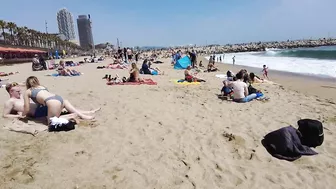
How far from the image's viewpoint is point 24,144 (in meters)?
3.79

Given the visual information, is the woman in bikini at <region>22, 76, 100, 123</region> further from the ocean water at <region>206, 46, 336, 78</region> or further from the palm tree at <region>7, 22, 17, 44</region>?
the palm tree at <region>7, 22, 17, 44</region>

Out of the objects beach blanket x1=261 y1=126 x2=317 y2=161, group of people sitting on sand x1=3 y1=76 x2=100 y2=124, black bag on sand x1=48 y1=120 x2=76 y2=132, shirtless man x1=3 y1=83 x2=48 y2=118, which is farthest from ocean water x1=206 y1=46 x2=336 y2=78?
shirtless man x1=3 y1=83 x2=48 y2=118

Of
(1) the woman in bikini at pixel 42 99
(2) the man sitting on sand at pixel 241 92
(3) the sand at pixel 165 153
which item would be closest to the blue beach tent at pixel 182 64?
(2) the man sitting on sand at pixel 241 92

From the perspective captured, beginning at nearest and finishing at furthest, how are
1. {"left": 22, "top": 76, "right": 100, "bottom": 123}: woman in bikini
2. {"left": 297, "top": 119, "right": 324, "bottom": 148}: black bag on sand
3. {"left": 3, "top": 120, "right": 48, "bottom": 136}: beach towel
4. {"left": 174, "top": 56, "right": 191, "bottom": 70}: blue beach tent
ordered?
{"left": 297, "top": 119, "right": 324, "bottom": 148}: black bag on sand → {"left": 3, "top": 120, "right": 48, "bottom": 136}: beach towel → {"left": 22, "top": 76, "right": 100, "bottom": 123}: woman in bikini → {"left": 174, "top": 56, "right": 191, "bottom": 70}: blue beach tent

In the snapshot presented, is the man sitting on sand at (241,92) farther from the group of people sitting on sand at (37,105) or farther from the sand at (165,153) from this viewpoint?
the group of people sitting on sand at (37,105)

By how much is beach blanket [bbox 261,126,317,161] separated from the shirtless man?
13.1 ft

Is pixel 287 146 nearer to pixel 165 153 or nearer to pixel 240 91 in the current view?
pixel 165 153

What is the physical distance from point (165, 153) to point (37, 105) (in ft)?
8.62

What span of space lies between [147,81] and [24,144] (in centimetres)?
638

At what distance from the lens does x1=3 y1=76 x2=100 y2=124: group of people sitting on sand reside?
4.39 m

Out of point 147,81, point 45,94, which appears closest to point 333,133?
point 45,94

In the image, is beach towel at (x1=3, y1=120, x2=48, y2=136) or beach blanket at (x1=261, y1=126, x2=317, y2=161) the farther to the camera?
beach towel at (x1=3, y1=120, x2=48, y2=136)

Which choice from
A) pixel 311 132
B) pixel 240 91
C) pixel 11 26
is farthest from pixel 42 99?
pixel 11 26

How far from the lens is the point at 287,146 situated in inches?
146
